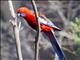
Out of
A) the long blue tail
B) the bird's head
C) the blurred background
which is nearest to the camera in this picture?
the long blue tail

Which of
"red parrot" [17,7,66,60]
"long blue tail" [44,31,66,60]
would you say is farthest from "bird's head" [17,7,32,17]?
"long blue tail" [44,31,66,60]

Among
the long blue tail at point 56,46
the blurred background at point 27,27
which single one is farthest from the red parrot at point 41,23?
the blurred background at point 27,27

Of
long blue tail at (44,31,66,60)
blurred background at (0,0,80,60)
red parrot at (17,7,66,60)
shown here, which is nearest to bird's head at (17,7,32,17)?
red parrot at (17,7,66,60)

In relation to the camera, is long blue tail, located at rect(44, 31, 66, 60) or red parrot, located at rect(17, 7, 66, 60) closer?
long blue tail, located at rect(44, 31, 66, 60)

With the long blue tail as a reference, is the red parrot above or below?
above

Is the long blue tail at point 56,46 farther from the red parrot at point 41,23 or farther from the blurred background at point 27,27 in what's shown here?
the blurred background at point 27,27

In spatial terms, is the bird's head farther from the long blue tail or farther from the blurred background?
the blurred background

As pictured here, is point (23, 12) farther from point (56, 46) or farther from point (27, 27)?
point (27, 27)

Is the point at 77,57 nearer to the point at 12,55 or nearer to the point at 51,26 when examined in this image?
the point at 51,26

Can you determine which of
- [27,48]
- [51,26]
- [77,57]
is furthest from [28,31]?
[51,26]

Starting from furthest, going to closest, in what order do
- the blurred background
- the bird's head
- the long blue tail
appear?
the blurred background → the bird's head → the long blue tail

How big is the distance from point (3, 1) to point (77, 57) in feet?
9.56

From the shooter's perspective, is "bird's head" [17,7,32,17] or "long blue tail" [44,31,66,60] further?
"bird's head" [17,7,32,17]

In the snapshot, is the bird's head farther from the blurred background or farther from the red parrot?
the blurred background
